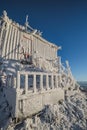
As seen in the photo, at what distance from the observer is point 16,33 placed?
16.1m

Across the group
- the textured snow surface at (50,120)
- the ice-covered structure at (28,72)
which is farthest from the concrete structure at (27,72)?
the textured snow surface at (50,120)

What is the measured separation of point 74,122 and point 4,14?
13.6 meters

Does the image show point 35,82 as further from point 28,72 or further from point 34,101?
point 34,101

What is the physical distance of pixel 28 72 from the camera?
713 cm

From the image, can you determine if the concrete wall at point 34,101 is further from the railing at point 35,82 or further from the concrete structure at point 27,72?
the railing at point 35,82

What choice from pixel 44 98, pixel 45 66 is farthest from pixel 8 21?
pixel 44 98

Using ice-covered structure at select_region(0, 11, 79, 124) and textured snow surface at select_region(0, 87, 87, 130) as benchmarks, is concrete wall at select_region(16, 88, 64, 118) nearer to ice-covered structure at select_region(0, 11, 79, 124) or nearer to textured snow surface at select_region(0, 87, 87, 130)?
ice-covered structure at select_region(0, 11, 79, 124)

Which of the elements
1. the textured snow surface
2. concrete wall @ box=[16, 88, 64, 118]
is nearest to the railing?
concrete wall @ box=[16, 88, 64, 118]

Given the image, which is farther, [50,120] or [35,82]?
[35,82]

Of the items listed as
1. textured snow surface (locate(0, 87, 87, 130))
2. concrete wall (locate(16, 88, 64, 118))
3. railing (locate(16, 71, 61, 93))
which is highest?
railing (locate(16, 71, 61, 93))

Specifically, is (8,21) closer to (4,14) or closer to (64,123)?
(4,14)

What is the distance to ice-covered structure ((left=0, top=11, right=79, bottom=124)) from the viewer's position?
6707 millimetres

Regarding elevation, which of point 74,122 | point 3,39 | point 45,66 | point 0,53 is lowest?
point 74,122

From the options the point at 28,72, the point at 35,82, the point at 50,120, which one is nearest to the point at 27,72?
the point at 28,72
